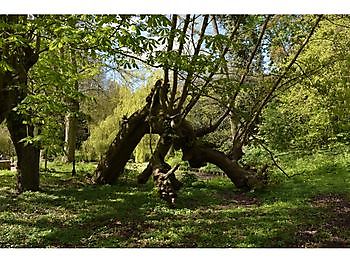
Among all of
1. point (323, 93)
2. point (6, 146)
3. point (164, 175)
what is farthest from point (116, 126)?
point (323, 93)

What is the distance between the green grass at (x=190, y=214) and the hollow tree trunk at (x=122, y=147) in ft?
0.55

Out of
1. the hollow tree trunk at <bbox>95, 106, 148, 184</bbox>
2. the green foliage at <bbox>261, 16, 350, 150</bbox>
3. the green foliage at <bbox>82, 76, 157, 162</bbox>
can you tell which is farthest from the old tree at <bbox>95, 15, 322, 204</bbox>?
the green foliage at <bbox>82, 76, 157, 162</bbox>

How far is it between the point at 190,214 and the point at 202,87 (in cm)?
109

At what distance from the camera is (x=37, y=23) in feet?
10.3

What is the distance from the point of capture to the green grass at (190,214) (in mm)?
3010

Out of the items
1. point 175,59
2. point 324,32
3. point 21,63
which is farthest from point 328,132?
point 21,63

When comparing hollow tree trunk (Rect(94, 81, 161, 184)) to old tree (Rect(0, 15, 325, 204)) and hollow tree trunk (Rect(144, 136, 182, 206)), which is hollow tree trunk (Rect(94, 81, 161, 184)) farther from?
hollow tree trunk (Rect(144, 136, 182, 206))

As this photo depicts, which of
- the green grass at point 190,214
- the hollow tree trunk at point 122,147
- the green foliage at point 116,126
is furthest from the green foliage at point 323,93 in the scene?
the hollow tree trunk at point 122,147

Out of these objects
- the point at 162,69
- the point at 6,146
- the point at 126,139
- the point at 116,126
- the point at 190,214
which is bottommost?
the point at 190,214

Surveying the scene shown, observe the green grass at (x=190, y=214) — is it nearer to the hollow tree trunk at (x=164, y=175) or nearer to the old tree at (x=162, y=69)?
the hollow tree trunk at (x=164, y=175)

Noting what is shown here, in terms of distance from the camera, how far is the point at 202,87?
13.0ft

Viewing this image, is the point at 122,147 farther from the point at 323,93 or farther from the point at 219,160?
the point at 323,93

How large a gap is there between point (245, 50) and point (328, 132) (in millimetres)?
1376
